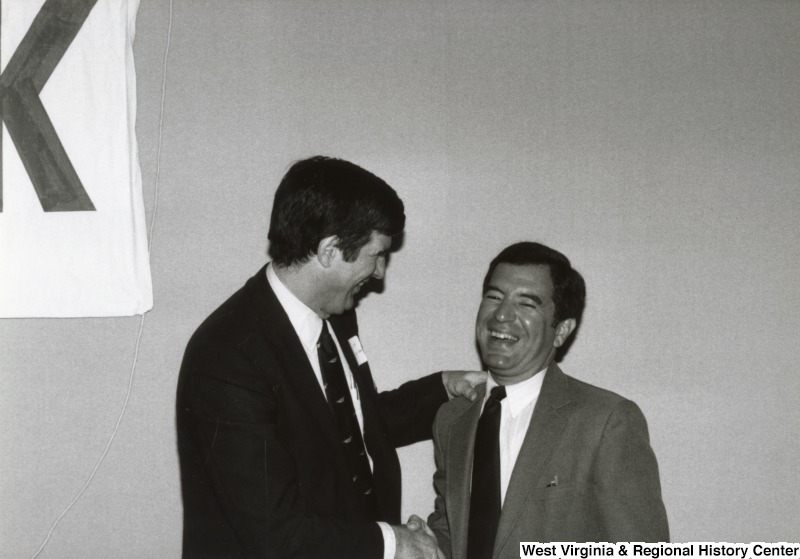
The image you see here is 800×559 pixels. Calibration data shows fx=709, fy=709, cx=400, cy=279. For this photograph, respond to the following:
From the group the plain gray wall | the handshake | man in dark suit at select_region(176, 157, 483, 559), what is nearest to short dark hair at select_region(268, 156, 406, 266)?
man in dark suit at select_region(176, 157, 483, 559)

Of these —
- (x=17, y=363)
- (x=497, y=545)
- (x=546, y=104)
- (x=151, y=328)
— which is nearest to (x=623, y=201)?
(x=546, y=104)

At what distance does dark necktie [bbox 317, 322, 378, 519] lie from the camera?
219 centimetres

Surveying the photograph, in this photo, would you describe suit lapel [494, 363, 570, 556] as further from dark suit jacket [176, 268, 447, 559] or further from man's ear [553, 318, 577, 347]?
dark suit jacket [176, 268, 447, 559]

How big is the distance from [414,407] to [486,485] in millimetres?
581

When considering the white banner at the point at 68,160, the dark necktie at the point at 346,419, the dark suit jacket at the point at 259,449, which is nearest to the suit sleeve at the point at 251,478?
the dark suit jacket at the point at 259,449

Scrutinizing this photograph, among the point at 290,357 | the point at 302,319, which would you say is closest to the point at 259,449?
the point at 290,357

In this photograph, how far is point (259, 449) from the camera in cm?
193

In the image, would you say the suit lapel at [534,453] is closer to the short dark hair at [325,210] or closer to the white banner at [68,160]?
the short dark hair at [325,210]

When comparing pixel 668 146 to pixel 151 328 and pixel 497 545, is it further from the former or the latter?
pixel 151 328

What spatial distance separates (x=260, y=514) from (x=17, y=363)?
1331mm

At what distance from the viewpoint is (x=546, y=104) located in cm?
284

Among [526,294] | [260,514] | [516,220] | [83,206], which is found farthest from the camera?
[516,220]

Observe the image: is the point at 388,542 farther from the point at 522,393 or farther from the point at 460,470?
the point at 522,393

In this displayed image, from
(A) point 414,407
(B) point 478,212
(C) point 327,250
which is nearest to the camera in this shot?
(C) point 327,250
